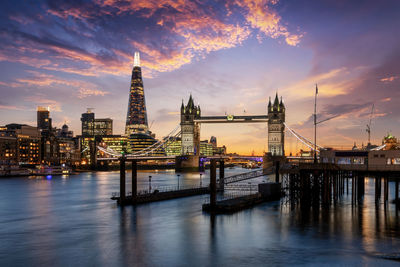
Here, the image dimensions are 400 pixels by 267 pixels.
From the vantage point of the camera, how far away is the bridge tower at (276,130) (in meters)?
187

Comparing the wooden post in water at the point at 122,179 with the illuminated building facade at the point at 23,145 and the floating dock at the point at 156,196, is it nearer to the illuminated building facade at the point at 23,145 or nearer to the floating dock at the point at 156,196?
the floating dock at the point at 156,196

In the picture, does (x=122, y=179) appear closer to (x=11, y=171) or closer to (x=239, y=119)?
(x=11, y=171)

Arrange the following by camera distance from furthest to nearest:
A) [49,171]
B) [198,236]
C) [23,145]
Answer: [23,145]
[49,171]
[198,236]

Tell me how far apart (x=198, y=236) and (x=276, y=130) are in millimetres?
154597

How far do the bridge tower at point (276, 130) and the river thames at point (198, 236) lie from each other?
13120 centimetres

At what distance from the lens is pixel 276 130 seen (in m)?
189

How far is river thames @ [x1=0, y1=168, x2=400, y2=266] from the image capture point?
3053 centimetres

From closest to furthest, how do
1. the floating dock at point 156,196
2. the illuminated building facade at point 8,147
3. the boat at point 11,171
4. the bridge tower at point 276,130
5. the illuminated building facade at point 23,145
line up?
the floating dock at point 156,196 → the boat at point 11,171 → the illuminated building facade at point 8,147 → the illuminated building facade at point 23,145 → the bridge tower at point 276,130

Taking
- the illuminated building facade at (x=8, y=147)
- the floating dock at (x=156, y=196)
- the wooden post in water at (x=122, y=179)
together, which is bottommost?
the floating dock at (x=156, y=196)

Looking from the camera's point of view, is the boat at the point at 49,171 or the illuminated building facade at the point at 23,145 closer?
the boat at the point at 49,171

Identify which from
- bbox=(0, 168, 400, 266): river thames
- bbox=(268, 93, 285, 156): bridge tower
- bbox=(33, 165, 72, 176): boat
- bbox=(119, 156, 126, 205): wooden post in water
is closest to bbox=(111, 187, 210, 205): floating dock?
bbox=(119, 156, 126, 205): wooden post in water

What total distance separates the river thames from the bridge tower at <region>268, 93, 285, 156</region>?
131203mm

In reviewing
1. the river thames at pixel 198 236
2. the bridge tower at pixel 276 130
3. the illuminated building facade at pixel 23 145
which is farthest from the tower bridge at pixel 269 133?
the river thames at pixel 198 236

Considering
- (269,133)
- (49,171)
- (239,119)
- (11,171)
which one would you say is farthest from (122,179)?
(269,133)
